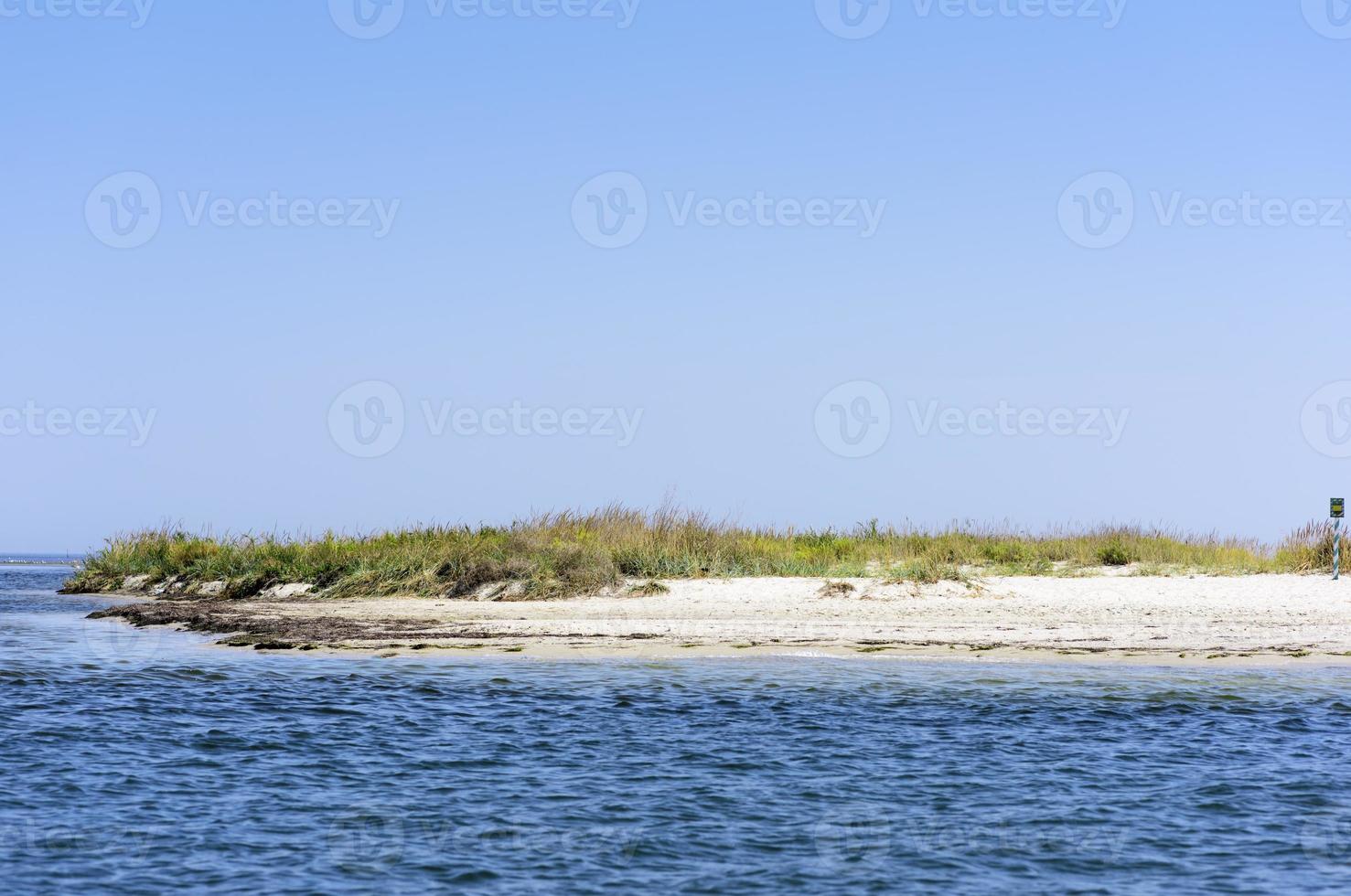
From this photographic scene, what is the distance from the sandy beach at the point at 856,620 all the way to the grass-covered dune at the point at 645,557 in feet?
3.48

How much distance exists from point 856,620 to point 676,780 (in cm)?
1234

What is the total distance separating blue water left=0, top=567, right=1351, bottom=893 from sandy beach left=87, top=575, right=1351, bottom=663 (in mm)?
1860

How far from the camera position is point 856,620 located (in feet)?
75.5

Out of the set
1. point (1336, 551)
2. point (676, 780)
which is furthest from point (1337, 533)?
point (676, 780)

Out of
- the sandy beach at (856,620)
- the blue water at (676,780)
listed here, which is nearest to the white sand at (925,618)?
the sandy beach at (856,620)

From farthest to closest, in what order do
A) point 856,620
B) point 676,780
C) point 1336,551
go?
point 1336,551 < point 856,620 < point 676,780

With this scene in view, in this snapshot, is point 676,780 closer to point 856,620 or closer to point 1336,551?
point 856,620

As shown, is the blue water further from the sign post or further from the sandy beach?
the sign post

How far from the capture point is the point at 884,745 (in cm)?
1253

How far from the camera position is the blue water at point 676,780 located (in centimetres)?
862

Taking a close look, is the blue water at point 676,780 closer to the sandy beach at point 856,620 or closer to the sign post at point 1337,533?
the sandy beach at point 856,620

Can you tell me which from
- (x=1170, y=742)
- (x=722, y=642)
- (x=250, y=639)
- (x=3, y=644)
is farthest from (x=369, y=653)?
(x=1170, y=742)

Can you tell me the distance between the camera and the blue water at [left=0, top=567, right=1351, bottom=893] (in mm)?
8625

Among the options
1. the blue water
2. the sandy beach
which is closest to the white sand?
the sandy beach
